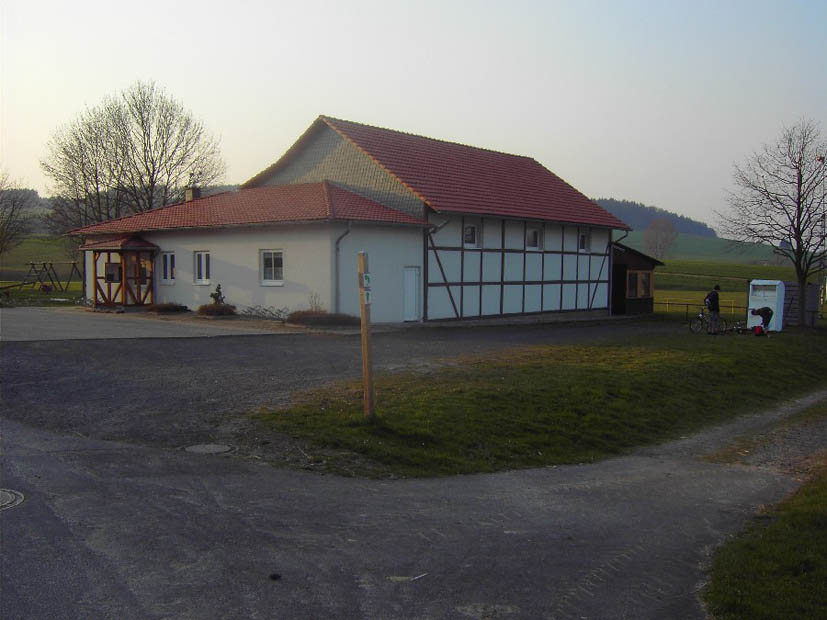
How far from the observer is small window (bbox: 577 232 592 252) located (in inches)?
1357

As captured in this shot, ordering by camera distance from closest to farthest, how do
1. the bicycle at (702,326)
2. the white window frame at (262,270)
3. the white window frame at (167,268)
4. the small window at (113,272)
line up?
the white window frame at (262,270) < the bicycle at (702,326) < the white window frame at (167,268) < the small window at (113,272)

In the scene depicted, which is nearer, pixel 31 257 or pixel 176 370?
pixel 176 370

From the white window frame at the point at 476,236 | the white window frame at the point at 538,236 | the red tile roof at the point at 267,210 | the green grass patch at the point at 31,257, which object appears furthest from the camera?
the green grass patch at the point at 31,257

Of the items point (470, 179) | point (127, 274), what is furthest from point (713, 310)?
point (127, 274)

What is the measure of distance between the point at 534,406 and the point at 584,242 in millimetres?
24300

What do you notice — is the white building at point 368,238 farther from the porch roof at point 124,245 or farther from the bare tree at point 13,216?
the bare tree at point 13,216

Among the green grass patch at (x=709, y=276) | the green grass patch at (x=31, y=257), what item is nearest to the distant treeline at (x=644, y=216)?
the green grass patch at (x=709, y=276)

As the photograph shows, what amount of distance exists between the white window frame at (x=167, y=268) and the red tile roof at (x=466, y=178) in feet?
15.9

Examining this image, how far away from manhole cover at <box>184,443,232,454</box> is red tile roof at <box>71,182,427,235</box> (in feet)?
48.6

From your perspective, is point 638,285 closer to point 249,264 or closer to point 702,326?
point 702,326

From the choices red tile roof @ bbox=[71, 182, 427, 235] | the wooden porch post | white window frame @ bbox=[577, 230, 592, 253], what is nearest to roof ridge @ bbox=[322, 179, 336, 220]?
red tile roof @ bbox=[71, 182, 427, 235]

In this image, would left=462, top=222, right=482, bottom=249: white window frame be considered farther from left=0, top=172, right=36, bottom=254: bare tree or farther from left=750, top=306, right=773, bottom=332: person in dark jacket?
left=0, top=172, right=36, bottom=254: bare tree

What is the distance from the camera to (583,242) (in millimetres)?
34719

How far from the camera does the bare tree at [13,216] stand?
156ft
